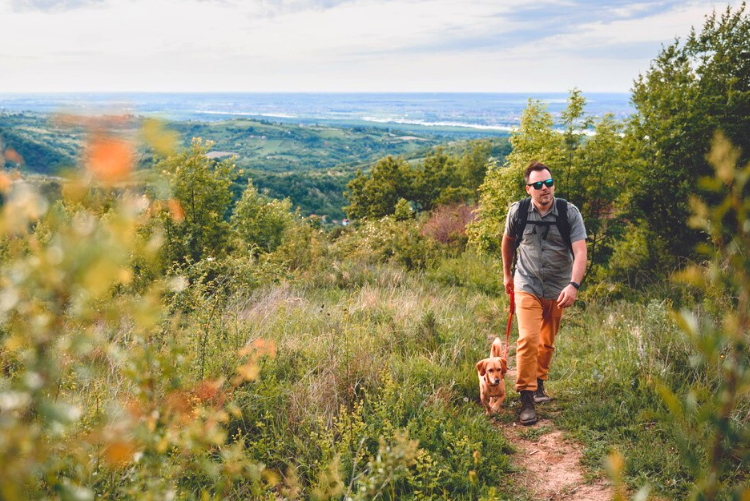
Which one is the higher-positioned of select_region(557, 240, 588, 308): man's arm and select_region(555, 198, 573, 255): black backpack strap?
select_region(555, 198, 573, 255): black backpack strap

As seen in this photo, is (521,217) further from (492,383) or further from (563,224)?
(492,383)

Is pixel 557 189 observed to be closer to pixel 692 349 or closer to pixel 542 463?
pixel 692 349

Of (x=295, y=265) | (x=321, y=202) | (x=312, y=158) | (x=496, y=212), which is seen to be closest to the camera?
(x=496, y=212)

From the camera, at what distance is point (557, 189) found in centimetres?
Result: 808

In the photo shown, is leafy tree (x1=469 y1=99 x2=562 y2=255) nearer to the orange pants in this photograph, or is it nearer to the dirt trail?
the orange pants

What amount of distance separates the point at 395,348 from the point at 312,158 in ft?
585

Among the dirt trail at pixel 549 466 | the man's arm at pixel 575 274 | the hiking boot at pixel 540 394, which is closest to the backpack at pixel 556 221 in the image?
the man's arm at pixel 575 274

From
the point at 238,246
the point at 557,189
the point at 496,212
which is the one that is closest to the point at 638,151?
the point at 557,189

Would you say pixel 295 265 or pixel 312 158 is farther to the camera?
pixel 312 158

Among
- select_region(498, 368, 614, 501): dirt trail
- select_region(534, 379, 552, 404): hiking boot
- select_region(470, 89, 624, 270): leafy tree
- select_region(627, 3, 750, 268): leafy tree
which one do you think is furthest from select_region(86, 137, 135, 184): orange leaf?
select_region(627, 3, 750, 268): leafy tree

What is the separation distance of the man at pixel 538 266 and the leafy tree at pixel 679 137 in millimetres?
5156

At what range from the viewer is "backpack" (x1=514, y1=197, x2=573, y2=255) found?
445 centimetres

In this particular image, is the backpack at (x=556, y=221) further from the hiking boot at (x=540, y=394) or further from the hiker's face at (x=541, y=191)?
the hiking boot at (x=540, y=394)

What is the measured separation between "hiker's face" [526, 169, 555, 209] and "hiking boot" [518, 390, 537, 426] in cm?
180
